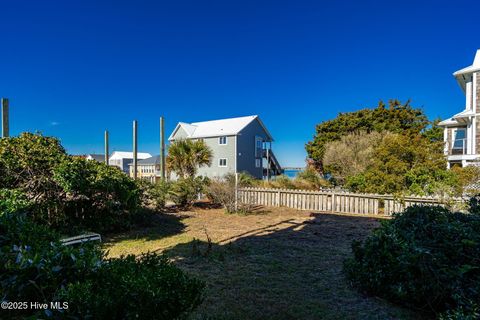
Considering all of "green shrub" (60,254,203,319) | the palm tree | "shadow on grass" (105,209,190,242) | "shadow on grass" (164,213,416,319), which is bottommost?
"shadow on grass" (105,209,190,242)

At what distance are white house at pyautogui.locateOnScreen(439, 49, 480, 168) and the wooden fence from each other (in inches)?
299

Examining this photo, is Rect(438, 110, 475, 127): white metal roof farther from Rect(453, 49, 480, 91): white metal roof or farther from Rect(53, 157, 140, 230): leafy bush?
Rect(53, 157, 140, 230): leafy bush

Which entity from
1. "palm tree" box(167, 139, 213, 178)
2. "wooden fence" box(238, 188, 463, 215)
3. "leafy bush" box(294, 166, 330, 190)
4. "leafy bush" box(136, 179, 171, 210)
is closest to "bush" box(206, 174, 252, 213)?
"wooden fence" box(238, 188, 463, 215)

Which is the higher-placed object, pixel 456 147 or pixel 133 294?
pixel 456 147

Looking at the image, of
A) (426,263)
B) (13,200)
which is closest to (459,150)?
(426,263)

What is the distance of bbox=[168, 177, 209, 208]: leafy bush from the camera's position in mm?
11648

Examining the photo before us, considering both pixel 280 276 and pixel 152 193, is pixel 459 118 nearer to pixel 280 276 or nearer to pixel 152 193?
pixel 280 276

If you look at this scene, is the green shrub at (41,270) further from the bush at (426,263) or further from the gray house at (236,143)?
the gray house at (236,143)

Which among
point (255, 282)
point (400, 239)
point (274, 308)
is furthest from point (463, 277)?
point (255, 282)

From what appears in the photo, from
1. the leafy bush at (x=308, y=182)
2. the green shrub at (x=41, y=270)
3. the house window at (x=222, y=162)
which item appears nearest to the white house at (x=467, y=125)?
the leafy bush at (x=308, y=182)

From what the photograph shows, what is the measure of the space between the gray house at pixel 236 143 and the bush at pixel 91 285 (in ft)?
76.4

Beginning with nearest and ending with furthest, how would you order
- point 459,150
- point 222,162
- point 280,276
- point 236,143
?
point 280,276 < point 459,150 < point 236,143 < point 222,162

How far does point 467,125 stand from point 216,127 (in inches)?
871

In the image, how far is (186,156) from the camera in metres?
14.4
